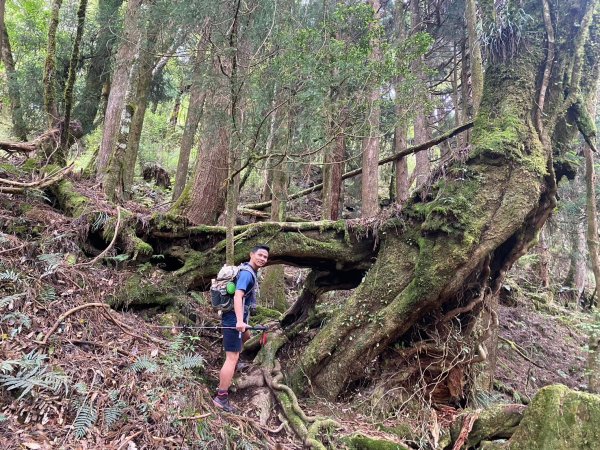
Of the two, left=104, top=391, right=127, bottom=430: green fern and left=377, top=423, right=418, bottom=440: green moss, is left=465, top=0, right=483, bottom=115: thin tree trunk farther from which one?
left=104, top=391, right=127, bottom=430: green fern

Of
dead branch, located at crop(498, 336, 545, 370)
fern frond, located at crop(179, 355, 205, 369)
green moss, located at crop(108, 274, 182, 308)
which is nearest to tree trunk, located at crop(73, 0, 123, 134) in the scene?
green moss, located at crop(108, 274, 182, 308)

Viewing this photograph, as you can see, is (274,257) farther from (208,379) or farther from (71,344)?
(71,344)

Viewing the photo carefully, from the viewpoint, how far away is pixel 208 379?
511 cm

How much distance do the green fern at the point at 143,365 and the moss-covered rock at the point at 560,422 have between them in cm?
341

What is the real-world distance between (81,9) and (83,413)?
671cm

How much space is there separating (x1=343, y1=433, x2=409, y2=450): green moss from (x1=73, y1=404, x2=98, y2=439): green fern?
2.60 metres

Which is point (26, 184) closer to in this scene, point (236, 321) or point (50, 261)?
point (50, 261)

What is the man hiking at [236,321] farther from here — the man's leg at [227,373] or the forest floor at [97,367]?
the forest floor at [97,367]

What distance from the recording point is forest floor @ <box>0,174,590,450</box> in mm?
3389

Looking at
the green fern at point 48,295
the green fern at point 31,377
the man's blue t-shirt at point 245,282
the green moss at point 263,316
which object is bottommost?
the green moss at point 263,316

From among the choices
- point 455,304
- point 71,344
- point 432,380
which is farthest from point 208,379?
point 455,304

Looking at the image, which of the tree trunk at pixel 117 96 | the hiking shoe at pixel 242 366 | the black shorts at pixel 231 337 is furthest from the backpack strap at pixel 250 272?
the tree trunk at pixel 117 96

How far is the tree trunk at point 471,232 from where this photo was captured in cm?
540

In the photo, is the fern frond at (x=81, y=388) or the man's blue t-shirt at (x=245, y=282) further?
the man's blue t-shirt at (x=245, y=282)
